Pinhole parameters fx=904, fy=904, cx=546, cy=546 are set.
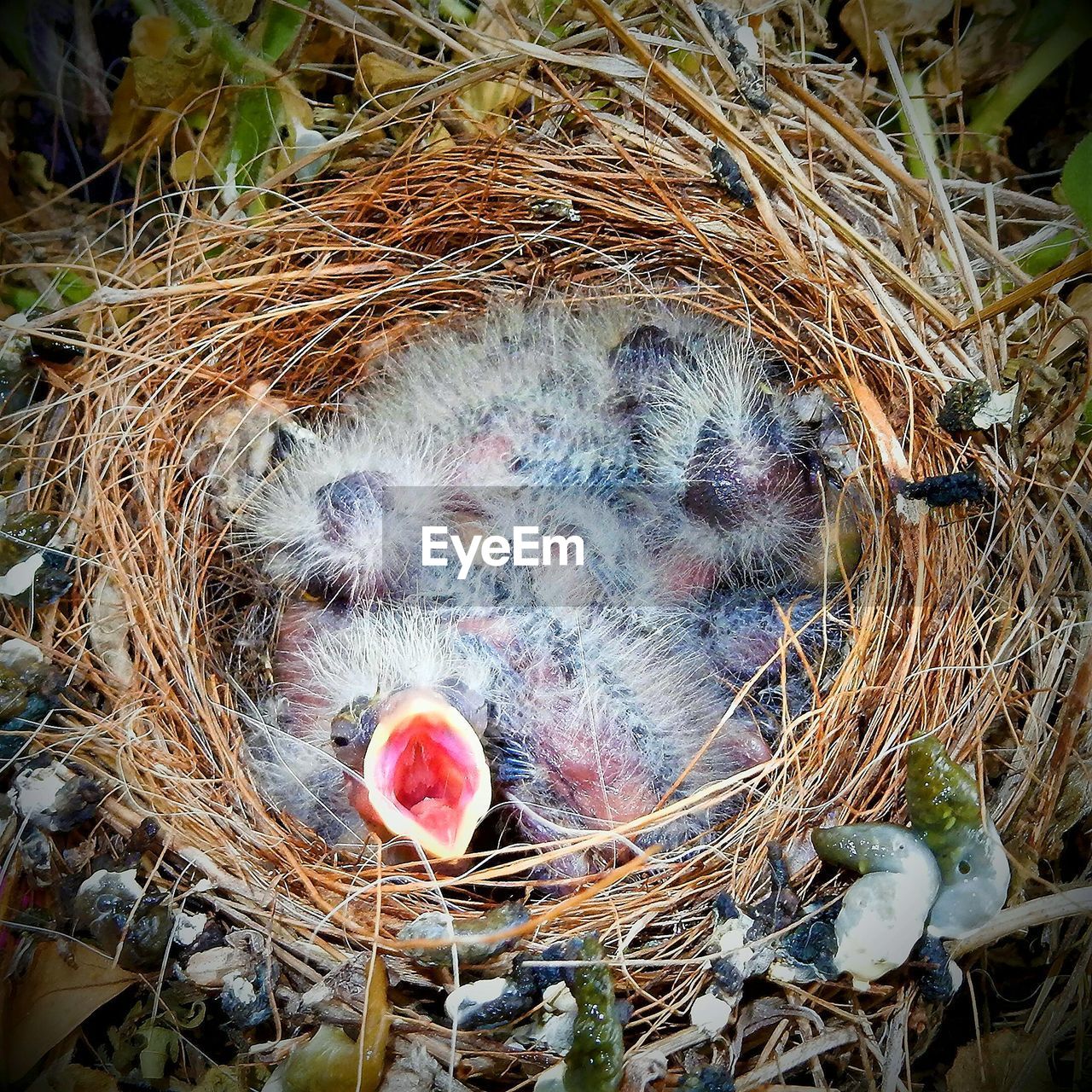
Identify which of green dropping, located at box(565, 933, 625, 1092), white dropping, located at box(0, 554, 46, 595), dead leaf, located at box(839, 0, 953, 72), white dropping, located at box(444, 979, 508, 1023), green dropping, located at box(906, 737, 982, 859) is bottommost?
white dropping, located at box(444, 979, 508, 1023)

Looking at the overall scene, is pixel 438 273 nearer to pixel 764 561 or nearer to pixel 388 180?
pixel 388 180

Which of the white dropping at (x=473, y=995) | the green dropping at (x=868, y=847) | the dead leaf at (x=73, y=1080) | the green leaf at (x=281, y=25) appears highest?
the green leaf at (x=281, y=25)

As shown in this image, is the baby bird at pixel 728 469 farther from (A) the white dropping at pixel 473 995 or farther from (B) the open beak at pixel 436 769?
(A) the white dropping at pixel 473 995

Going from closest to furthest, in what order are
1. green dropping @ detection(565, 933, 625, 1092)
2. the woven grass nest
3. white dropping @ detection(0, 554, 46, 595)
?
green dropping @ detection(565, 933, 625, 1092) → the woven grass nest → white dropping @ detection(0, 554, 46, 595)

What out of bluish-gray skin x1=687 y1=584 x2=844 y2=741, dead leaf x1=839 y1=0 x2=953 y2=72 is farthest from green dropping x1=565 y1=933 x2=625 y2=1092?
dead leaf x1=839 y1=0 x2=953 y2=72

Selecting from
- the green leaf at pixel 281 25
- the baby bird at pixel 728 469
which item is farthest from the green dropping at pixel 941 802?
the green leaf at pixel 281 25

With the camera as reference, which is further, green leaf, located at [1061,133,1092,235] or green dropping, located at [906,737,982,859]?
Result: green leaf, located at [1061,133,1092,235]

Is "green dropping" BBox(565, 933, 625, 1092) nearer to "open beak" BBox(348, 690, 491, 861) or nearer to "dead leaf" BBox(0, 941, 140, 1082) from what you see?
"open beak" BBox(348, 690, 491, 861)
